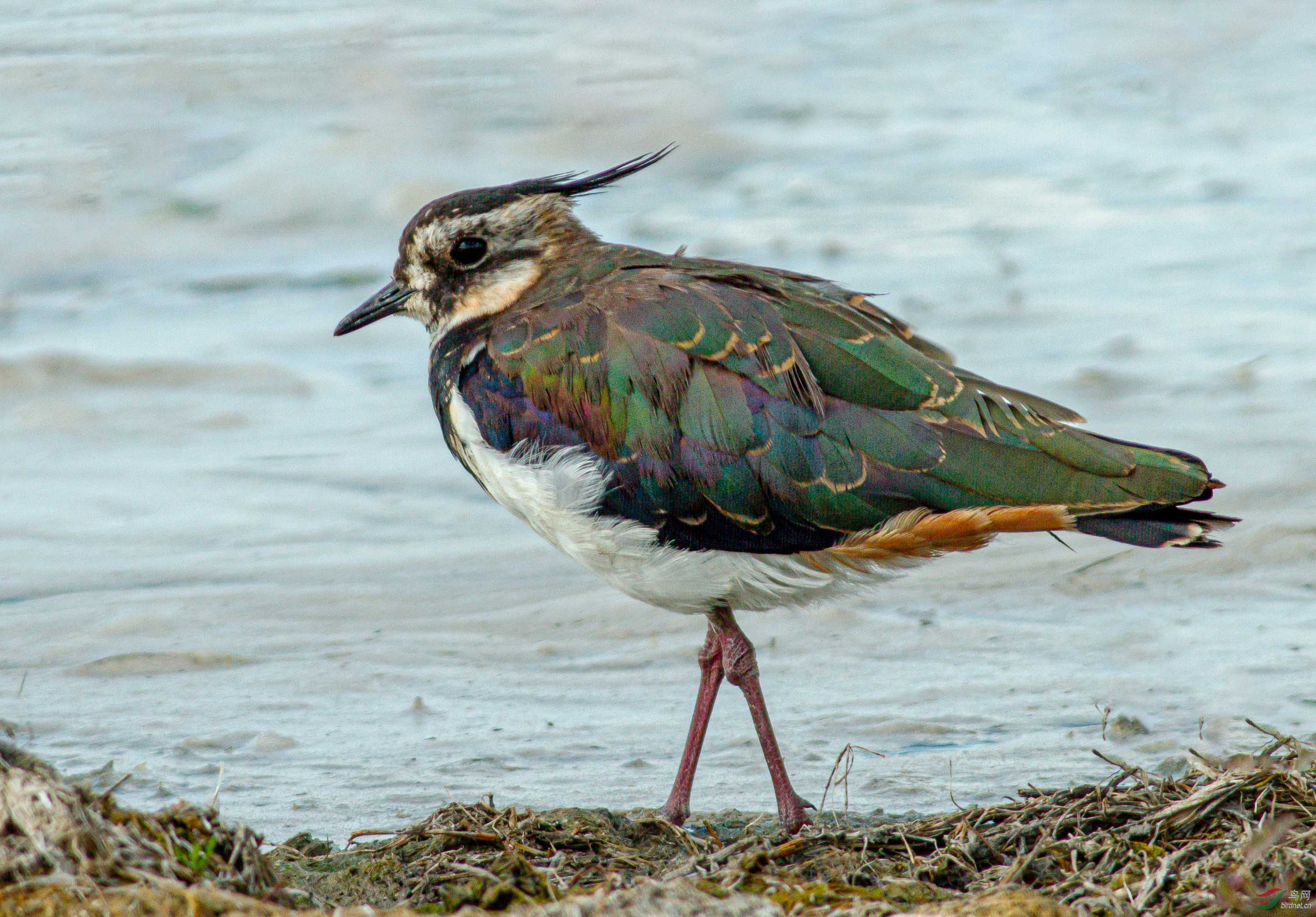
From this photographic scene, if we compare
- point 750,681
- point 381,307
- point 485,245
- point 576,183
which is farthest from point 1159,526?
point 381,307

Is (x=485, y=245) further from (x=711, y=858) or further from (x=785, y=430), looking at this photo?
(x=711, y=858)

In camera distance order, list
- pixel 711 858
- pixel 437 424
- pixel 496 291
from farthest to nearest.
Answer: pixel 437 424 → pixel 496 291 → pixel 711 858

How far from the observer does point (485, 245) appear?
254 inches

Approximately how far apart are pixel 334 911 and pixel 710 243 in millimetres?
10465

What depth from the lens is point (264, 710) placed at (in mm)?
6906

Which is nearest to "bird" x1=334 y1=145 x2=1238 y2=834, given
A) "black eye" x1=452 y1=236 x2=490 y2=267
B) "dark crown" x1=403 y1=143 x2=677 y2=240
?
"black eye" x1=452 y1=236 x2=490 y2=267

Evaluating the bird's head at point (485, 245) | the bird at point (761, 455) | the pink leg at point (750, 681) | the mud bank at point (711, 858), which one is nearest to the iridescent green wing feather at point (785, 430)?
the bird at point (761, 455)

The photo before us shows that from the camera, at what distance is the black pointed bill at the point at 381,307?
21.9 feet

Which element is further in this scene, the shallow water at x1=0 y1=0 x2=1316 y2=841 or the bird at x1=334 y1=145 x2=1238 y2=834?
the shallow water at x1=0 y1=0 x2=1316 y2=841

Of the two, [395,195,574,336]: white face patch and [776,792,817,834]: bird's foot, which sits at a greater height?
[395,195,574,336]: white face patch

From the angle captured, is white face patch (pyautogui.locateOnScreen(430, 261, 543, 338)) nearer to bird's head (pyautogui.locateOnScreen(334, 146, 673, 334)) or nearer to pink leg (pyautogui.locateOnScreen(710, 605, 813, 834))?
bird's head (pyautogui.locateOnScreen(334, 146, 673, 334))

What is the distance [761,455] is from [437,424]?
574 cm

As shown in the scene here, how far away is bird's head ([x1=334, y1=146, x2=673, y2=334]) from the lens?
21.1ft

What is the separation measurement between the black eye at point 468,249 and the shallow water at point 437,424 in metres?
1.98
